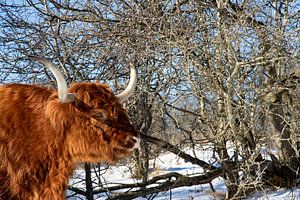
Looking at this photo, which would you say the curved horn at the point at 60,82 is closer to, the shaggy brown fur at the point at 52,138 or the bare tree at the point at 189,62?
the shaggy brown fur at the point at 52,138

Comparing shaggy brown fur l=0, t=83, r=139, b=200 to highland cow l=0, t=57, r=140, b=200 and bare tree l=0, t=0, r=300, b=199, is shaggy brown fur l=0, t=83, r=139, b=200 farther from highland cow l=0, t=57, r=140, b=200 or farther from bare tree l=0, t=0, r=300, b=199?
bare tree l=0, t=0, r=300, b=199

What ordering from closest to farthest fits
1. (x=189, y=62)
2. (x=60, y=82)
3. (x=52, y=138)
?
1. (x=60, y=82)
2. (x=52, y=138)
3. (x=189, y=62)

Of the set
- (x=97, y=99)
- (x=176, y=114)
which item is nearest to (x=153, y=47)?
(x=176, y=114)

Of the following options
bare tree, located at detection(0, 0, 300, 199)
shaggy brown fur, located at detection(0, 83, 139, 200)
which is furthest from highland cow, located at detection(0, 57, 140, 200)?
bare tree, located at detection(0, 0, 300, 199)

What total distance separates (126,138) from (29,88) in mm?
1012

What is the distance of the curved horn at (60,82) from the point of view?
3.86 meters

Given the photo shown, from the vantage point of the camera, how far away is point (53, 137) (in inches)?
161

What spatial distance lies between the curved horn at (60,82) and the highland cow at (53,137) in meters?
0.01

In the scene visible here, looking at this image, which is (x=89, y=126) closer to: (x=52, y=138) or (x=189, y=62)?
(x=52, y=138)

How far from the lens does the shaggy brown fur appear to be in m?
3.98

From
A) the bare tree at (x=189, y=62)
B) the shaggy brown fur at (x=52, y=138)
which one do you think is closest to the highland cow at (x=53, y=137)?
the shaggy brown fur at (x=52, y=138)

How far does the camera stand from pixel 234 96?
6.67 meters

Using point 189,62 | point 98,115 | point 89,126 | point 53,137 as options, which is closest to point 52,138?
point 53,137

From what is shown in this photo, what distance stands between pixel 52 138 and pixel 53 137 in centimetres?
1
